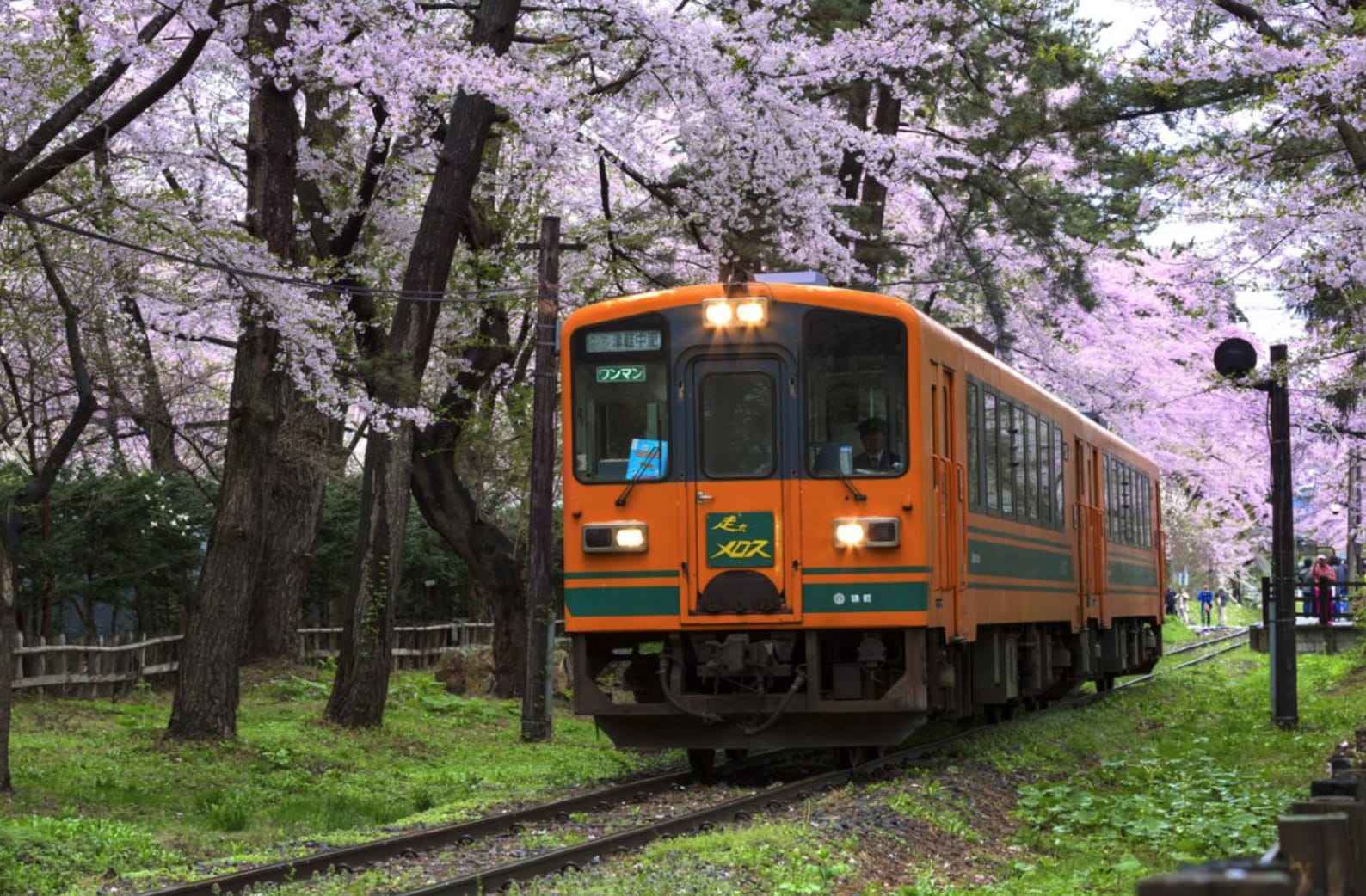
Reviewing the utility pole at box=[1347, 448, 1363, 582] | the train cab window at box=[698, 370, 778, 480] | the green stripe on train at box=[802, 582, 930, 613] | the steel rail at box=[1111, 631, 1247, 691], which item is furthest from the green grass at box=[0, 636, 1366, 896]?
the utility pole at box=[1347, 448, 1363, 582]

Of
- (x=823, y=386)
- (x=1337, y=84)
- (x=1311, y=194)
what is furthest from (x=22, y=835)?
(x=1311, y=194)

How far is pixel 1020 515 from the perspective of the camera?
14.3 m

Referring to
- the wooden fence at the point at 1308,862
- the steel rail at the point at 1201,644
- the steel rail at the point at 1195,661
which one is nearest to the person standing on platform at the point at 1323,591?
the steel rail at the point at 1195,661

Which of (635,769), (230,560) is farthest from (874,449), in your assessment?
(230,560)

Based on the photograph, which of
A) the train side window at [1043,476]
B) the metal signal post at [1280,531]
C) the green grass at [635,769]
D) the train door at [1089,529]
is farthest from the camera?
the train door at [1089,529]

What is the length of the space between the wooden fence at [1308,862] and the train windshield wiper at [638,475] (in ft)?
21.4

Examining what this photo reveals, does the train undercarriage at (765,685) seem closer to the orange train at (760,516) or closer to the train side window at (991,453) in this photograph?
the orange train at (760,516)

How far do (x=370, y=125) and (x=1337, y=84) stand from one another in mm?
11043

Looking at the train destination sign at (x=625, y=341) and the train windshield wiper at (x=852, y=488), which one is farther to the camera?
the train destination sign at (x=625, y=341)

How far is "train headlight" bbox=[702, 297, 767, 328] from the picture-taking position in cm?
1134

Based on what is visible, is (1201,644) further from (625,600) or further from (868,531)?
(625,600)

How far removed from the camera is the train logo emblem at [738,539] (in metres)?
11.1

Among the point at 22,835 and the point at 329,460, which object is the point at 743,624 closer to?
the point at 22,835

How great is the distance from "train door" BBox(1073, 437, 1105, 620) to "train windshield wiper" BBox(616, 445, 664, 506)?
6.68 meters
